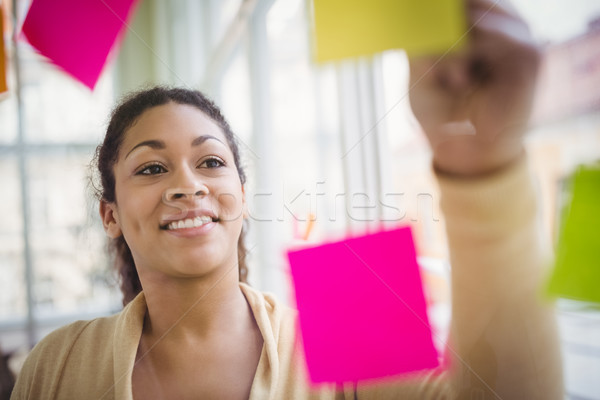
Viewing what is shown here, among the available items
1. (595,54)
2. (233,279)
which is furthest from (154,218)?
(595,54)

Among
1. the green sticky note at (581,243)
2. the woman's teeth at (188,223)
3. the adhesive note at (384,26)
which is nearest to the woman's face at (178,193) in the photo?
the woman's teeth at (188,223)

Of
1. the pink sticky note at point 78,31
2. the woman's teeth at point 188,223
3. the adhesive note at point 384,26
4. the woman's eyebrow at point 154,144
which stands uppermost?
the pink sticky note at point 78,31

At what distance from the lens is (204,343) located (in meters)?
0.40

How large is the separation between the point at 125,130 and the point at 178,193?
89 millimetres

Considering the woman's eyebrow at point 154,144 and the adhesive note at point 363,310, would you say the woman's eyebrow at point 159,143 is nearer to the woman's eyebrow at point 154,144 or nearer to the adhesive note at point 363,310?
the woman's eyebrow at point 154,144

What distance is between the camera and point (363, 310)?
0.39 metres

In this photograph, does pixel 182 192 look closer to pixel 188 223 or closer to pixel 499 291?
pixel 188 223

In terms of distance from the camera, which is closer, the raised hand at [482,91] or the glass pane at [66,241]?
the raised hand at [482,91]

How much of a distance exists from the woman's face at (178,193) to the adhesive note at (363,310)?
0.28ft

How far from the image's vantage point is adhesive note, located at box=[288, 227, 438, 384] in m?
0.39

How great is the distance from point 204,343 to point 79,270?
0.58 ft

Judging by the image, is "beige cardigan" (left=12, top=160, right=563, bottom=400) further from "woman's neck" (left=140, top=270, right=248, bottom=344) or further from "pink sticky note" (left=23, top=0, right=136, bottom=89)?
"pink sticky note" (left=23, top=0, right=136, bottom=89)

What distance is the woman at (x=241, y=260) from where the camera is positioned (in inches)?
12.4

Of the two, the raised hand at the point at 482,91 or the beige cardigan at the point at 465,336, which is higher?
the raised hand at the point at 482,91
